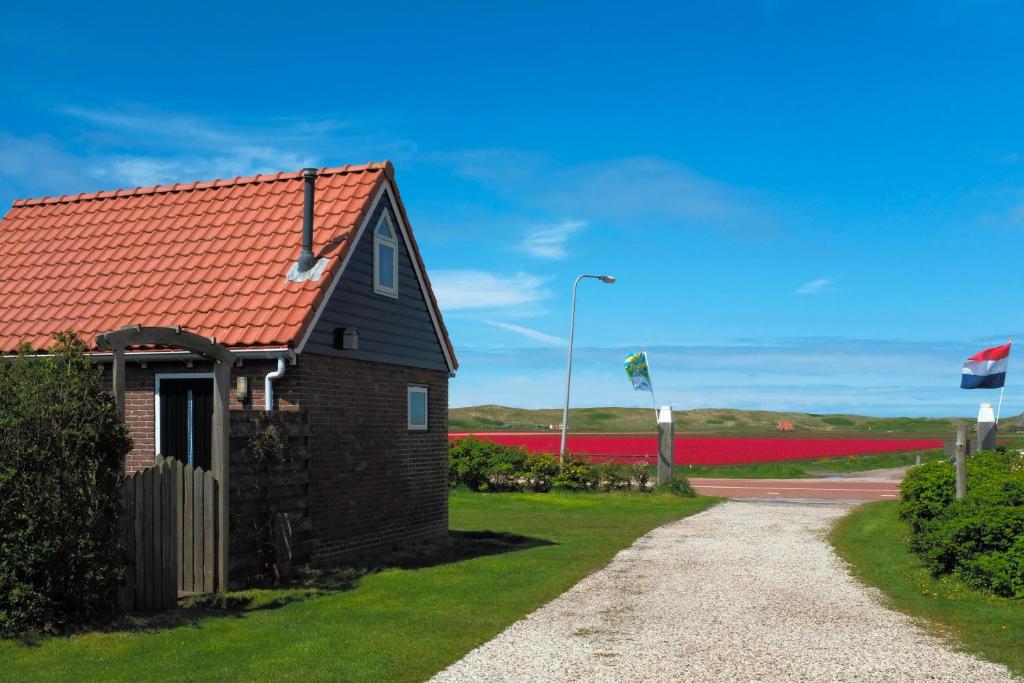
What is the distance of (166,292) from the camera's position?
1638cm

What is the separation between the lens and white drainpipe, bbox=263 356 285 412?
14.4 meters

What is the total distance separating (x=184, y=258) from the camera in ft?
56.5

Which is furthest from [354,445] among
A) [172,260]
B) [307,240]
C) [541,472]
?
[541,472]

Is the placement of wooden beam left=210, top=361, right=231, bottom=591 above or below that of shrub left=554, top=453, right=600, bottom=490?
above

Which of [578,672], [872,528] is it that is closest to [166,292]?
[578,672]

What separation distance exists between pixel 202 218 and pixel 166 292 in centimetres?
251

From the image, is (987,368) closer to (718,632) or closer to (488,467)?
(488,467)

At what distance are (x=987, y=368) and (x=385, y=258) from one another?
16635mm

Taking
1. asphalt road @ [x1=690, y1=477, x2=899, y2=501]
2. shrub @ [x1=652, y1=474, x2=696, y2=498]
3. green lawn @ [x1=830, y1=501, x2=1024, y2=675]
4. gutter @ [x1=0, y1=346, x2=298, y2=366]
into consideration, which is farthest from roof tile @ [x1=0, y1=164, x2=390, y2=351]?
asphalt road @ [x1=690, y1=477, x2=899, y2=501]

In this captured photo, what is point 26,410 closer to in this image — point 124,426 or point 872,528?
point 124,426

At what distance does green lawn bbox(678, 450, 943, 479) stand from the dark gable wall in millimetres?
25964

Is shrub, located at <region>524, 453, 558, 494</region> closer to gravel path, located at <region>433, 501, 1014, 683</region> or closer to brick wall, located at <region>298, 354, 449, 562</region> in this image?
brick wall, located at <region>298, 354, 449, 562</region>

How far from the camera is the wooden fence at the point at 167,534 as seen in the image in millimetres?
11430

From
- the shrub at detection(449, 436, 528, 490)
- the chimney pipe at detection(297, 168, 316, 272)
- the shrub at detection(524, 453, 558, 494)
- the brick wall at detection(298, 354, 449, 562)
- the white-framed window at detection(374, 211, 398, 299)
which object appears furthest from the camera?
the shrub at detection(449, 436, 528, 490)
